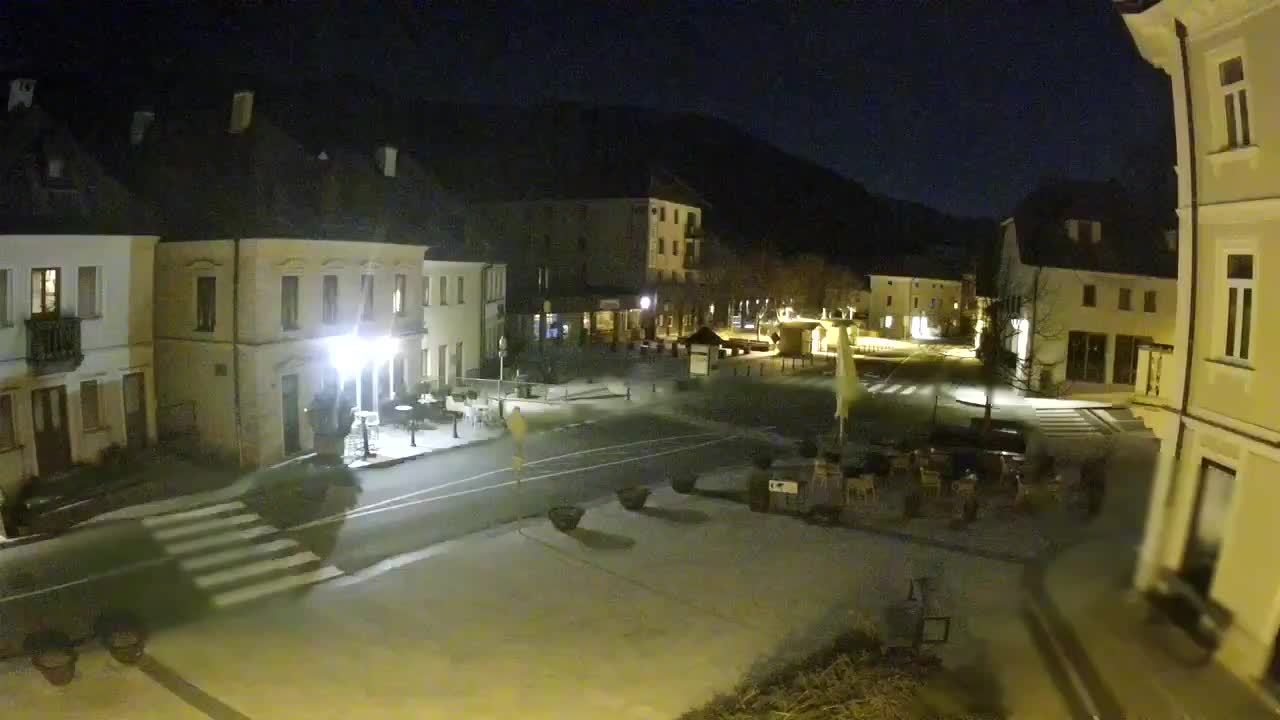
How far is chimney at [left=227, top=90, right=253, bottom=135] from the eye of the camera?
1139 inches

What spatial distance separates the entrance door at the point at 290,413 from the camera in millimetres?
26969

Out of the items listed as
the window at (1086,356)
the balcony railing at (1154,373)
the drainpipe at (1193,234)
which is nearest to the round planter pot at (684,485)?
the balcony railing at (1154,373)

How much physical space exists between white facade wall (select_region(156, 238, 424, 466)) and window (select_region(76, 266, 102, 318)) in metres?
2.22

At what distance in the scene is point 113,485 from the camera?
72.4 ft

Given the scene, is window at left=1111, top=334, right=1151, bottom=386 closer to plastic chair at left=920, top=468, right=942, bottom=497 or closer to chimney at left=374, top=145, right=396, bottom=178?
plastic chair at left=920, top=468, right=942, bottom=497

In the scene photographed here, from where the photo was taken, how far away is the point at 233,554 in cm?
1861

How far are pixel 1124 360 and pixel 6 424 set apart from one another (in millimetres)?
39102

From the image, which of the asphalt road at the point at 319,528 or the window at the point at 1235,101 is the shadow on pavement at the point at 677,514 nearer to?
the asphalt road at the point at 319,528

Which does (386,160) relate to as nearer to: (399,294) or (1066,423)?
(399,294)

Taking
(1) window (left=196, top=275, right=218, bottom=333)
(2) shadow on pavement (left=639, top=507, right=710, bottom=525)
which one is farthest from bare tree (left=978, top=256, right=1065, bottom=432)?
(1) window (left=196, top=275, right=218, bottom=333)

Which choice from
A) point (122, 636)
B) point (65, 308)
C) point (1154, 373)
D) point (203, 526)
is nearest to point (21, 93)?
point (65, 308)

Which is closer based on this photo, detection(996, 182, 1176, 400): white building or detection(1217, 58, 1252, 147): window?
detection(1217, 58, 1252, 147): window

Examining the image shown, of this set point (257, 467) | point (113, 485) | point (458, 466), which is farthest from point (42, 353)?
point (458, 466)

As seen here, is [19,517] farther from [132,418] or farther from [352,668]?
[352,668]
